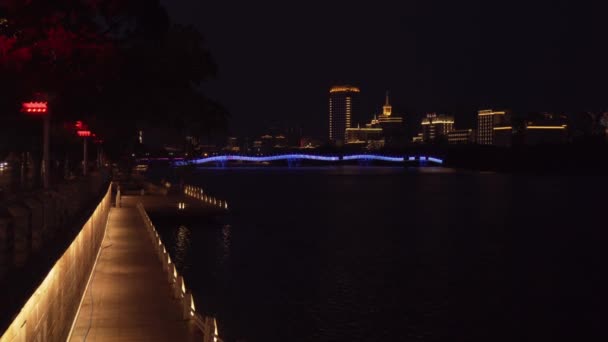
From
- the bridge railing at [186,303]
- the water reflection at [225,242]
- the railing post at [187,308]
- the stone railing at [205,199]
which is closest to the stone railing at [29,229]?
the bridge railing at [186,303]

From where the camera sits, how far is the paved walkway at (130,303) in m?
15.0

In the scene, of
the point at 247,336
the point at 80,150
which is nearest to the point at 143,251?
the point at 247,336

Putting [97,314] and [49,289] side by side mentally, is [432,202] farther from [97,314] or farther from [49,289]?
[49,289]

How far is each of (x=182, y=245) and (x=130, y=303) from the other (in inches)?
1045

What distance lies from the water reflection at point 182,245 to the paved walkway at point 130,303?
37.7 feet

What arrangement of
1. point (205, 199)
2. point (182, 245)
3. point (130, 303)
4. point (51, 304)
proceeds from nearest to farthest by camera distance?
1. point (51, 304)
2. point (130, 303)
3. point (182, 245)
4. point (205, 199)

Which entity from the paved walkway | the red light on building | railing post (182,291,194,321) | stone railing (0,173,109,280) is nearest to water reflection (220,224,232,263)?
the paved walkway

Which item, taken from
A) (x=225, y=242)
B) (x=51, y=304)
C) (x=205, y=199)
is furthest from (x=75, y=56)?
(x=205, y=199)

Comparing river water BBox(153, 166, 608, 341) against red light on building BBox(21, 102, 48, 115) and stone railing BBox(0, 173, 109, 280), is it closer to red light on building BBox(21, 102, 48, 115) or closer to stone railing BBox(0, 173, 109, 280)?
red light on building BBox(21, 102, 48, 115)

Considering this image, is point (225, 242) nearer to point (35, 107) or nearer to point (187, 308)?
point (35, 107)

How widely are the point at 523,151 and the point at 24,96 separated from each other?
19100cm

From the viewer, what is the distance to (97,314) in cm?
1638

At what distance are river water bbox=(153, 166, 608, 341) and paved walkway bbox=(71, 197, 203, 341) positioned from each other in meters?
4.06

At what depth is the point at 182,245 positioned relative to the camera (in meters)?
44.1
